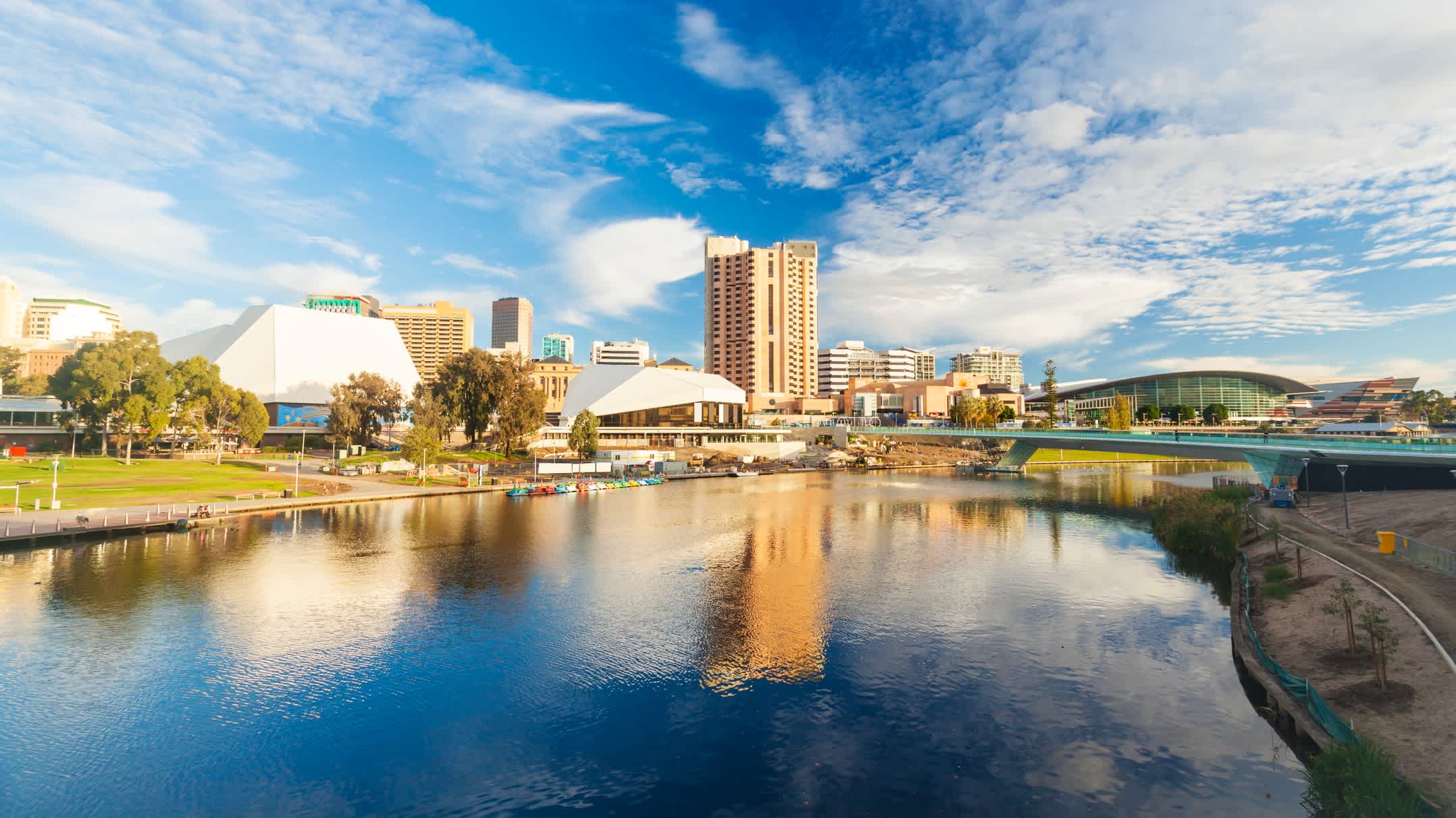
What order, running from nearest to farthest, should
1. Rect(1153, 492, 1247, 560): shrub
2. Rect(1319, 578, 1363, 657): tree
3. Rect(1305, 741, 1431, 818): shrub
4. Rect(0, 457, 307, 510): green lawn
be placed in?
Rect(1305, 741, 1431, 818): shrub → Rect(1319, 578, 1363, 657): tree → Rect(1153, 492, 1247, 560): shrub → Rect(0, 457, 307, 510): green lawn

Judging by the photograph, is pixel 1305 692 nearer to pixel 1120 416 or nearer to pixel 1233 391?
pixel 1120 416

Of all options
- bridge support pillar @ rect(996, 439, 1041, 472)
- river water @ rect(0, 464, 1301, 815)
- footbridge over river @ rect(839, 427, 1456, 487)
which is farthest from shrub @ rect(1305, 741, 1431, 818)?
bridge support pillar @ rect(996, 439, 1041, 472)

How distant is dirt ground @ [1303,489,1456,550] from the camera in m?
34.4

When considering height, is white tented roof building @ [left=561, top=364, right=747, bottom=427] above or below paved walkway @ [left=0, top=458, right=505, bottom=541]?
above

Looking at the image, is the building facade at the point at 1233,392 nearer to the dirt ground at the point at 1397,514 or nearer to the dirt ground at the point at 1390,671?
the dirt ground at the point at 1397,514

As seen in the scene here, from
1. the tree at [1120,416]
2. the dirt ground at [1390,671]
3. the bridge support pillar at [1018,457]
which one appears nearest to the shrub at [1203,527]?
the dirt ground at [1390,671]

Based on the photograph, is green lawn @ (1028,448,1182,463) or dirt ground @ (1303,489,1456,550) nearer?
dirt ground @ (1303,489,1456,550)

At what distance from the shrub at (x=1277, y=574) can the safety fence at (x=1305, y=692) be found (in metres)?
6.27

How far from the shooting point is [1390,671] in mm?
18109

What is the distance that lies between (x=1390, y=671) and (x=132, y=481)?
81.4 meters

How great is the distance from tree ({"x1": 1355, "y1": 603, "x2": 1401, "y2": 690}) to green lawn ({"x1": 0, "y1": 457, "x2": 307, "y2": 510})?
227 ft

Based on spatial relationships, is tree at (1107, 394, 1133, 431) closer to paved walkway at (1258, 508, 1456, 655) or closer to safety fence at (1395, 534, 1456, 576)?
paved walkway at (1258, 508, 1456, 655)

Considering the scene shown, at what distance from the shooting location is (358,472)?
77688mm

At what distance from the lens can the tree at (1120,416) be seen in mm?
129375
